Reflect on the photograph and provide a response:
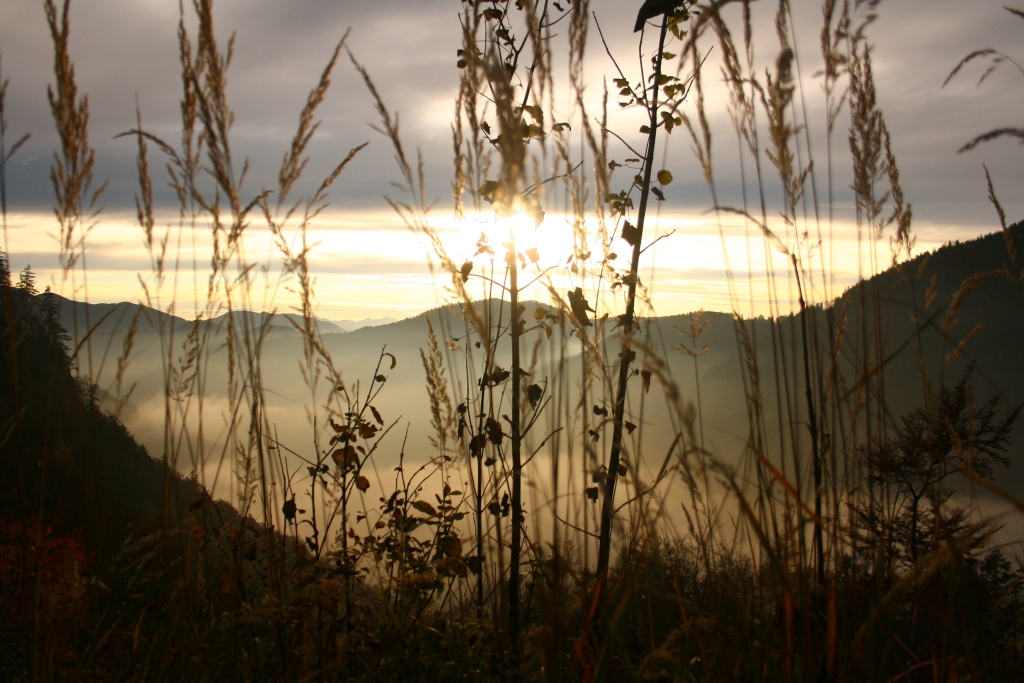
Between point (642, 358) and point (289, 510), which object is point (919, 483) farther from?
point (289, 510)

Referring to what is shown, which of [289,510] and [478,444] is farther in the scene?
[478,444]

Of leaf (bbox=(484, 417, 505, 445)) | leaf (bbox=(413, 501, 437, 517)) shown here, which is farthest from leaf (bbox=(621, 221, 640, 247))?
leaf (bbox=(413, 501, 437, 517))

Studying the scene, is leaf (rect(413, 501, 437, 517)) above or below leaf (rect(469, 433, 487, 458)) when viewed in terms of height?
below

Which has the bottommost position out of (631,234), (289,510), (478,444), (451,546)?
(451,546)

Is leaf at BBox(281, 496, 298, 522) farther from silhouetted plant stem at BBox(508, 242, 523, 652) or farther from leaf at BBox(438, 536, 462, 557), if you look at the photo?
silhouetted plant stem at BBox(508, 242, 523, 652)

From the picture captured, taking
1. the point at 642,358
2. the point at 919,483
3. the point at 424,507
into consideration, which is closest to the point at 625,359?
the point at 642,358

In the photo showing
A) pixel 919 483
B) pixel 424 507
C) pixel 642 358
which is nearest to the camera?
pixel 642 358

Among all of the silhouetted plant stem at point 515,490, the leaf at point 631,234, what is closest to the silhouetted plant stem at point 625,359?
the leaf at point 631,234

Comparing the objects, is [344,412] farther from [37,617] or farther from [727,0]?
[727,0]

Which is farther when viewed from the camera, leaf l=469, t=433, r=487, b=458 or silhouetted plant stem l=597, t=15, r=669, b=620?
leaf l=469, t=433, r=487, b=458

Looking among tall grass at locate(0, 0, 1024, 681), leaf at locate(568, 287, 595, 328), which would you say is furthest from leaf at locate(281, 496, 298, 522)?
leaf at locate(568, 287, 595, 328)

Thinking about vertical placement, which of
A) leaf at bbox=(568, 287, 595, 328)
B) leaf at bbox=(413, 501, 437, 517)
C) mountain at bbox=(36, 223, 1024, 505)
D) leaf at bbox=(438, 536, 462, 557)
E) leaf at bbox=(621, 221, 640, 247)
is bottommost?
leaf at bbox=(438, 536, 462, 557)

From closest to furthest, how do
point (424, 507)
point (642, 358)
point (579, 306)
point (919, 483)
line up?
point (642, 358) < point (579, 306) < point (424, 507) < point (919, 483)

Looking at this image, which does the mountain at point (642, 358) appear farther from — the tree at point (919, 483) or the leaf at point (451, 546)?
the leaf at point (451, 546)
